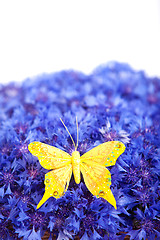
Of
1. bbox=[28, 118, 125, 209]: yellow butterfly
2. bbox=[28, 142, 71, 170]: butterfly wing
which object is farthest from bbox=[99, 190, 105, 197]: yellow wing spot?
bbox=[28, 142, 71, 170]: butterfly wing

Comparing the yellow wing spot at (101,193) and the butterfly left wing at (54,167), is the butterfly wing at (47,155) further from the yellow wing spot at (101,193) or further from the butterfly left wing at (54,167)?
the yellow wing spot at (101,193)

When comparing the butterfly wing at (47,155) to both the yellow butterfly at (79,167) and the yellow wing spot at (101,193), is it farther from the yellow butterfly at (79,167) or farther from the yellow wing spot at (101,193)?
the yellow wing spot at (101,193)

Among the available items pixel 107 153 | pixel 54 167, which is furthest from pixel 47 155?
pixel 107 153

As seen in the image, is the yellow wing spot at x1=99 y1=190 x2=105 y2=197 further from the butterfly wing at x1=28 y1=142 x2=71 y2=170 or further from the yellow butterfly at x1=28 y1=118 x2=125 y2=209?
the butterfly wing at x1=28 y1=142 x2=71 y2=170

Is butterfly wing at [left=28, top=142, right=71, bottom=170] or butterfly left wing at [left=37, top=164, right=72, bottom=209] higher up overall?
butterfly wing at [left=28, top=142, right=71, bottom=170]

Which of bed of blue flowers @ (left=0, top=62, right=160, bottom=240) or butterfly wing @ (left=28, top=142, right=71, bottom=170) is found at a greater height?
butterfly wing @ (left=28, top=142, right=71, bottom=170)

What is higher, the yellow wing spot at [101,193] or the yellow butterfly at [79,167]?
the yellow butterfly at [79,167]

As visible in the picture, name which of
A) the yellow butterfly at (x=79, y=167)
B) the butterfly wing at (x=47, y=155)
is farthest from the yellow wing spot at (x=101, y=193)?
the butterfly wing at (x=47, y=155)
